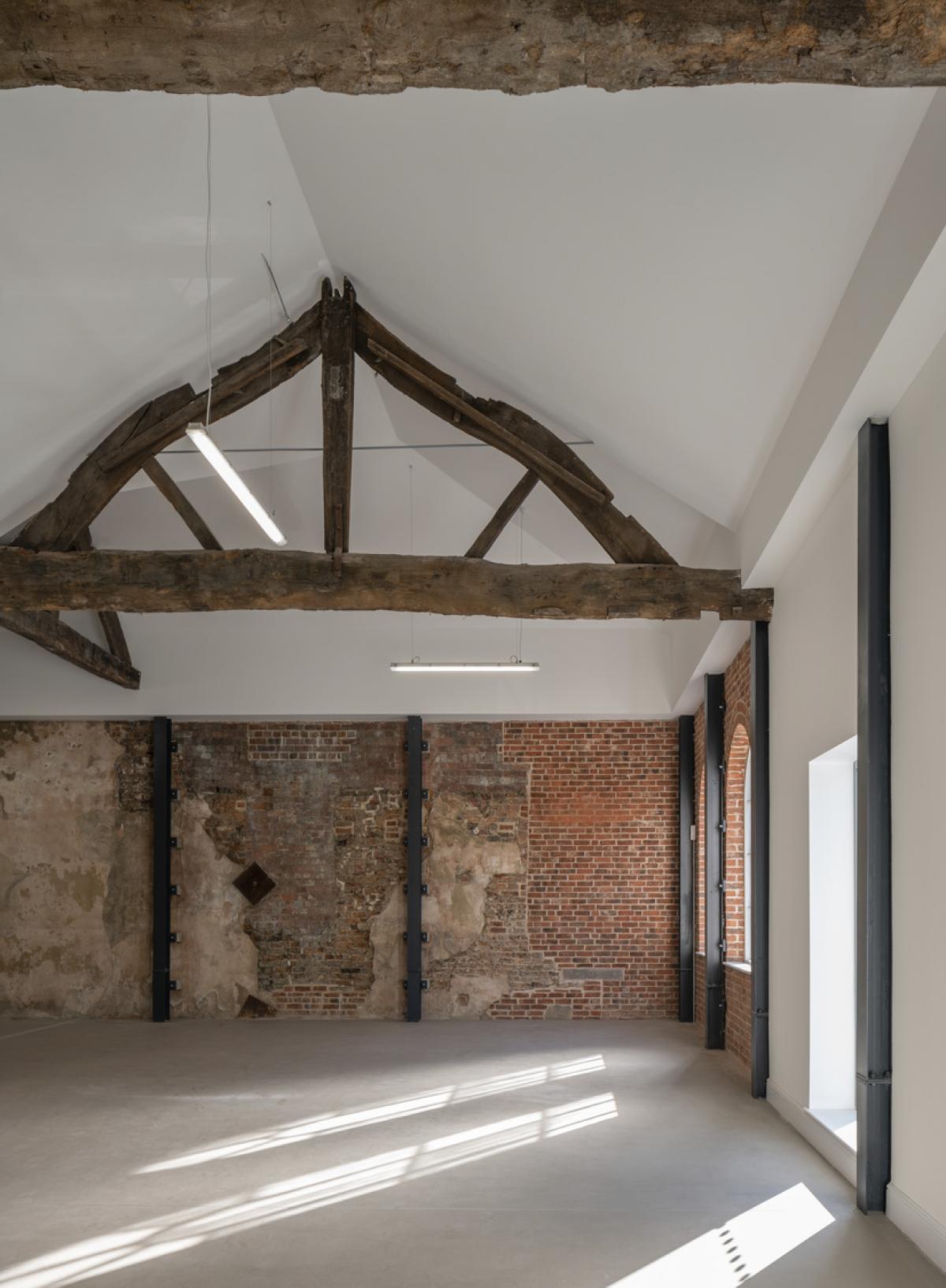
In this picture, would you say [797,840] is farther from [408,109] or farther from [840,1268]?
[408,109]

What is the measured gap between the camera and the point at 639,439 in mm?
7883

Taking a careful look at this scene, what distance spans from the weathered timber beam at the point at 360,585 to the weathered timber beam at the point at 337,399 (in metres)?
0.35

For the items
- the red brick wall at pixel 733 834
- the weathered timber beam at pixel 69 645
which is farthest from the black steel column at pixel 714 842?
the weathered timber beam at pixel 69 645

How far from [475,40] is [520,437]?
5.55 metres

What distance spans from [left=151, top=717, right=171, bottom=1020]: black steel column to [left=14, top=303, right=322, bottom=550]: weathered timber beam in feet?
14.5

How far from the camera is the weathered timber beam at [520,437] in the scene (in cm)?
794

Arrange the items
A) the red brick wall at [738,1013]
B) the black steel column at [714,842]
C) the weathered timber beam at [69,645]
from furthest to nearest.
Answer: the black steel column at [714,842] < the weathered timber beam at [69,645] < the red brick wall at [738,1013]

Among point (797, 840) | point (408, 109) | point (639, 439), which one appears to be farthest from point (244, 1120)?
point (408, 109)

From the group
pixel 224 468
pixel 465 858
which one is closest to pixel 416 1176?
pixel 224 468

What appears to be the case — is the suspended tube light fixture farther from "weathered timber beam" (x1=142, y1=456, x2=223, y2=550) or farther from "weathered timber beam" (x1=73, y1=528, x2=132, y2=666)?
"weathered timber beam" (x1=73, y1=528, x2=132, y2=666)

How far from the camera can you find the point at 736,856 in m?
10.3

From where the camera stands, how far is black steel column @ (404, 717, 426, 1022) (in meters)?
11.7

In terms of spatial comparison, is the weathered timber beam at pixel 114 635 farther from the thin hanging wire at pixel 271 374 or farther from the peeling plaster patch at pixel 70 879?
the thin hanging wire at pixel 271 374

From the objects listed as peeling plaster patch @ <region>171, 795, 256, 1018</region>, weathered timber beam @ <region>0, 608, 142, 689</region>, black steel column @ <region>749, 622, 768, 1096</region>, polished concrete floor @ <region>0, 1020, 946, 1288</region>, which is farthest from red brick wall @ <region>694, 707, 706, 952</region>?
weathered timber beam @ <region>0, 608, 142, 689</region>
